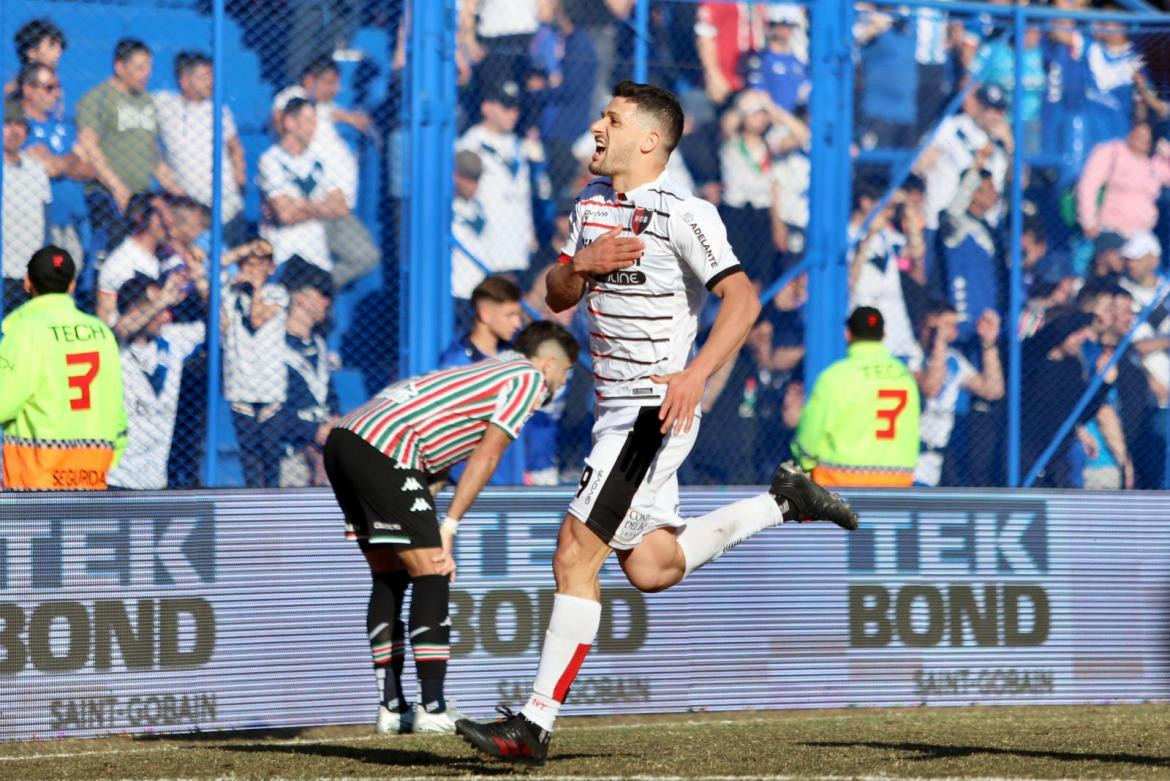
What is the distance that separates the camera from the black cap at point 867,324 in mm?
11125

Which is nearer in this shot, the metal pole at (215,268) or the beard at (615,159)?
the beard at (615,159)

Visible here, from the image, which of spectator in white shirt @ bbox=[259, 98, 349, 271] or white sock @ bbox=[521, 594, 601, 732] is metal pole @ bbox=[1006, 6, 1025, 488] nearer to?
spectator in white shirt @ bbox=[259, 98, 349, 271]

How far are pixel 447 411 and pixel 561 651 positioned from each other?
67.2 inches

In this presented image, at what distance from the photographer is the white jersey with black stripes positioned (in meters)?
6.32

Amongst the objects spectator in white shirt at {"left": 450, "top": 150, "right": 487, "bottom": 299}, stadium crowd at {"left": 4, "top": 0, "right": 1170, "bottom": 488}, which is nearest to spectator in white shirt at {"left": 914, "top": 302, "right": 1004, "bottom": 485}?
stadium crowd at {"left": 4, "top": 0, "right": 1170, "bottom": 488}

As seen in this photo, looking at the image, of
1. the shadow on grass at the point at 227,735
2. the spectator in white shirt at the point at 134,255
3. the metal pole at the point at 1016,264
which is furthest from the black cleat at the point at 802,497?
the metal pole at the point at 1016,264

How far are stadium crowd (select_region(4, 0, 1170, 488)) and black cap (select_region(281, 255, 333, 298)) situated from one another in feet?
0.09

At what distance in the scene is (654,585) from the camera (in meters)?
6.80

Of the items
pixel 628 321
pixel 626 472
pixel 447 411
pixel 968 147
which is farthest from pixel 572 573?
pixel 968 147

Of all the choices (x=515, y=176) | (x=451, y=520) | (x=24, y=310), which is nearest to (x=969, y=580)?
(x=451, y=520)

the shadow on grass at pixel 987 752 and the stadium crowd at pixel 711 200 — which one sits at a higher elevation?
the stadium crowd at pixel 711 200

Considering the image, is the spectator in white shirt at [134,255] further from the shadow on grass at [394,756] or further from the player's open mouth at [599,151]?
the player's open mouth at [599,151]

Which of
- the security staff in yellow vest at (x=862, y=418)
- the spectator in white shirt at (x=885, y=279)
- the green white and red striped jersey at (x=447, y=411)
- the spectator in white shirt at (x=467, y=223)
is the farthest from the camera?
the spectator in white shirt at (x=885, y=279)

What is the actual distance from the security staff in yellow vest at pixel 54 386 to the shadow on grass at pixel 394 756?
2.28 meters
